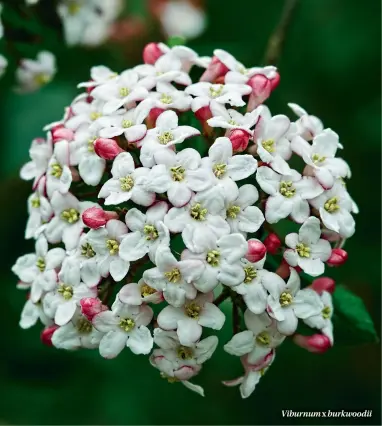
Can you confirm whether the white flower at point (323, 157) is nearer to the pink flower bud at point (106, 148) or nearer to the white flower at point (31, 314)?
the pink flower bud at point (106, 148)

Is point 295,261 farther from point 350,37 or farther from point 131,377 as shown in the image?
point 350,37

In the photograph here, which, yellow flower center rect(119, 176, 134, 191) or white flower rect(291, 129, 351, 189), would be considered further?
white flower rect(291, 129, 351, 189)

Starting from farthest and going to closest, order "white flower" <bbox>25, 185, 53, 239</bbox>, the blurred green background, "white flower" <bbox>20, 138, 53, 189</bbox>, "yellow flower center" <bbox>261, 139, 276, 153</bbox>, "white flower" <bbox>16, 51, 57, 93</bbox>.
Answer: the blurred green background, "white flower" <bbox>16, 51, 57, 93</bbox>, "white flower" <bbox>20, 138, 53, 189</bbox>, "white flower" <bbox>25, 185, 53, 239</bbox>, "yellow flower center" <bbox>261, 139, 276, 153</bbox>

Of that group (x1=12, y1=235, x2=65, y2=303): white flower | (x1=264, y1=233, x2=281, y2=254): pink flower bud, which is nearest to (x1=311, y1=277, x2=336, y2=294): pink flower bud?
(x1=264, y1=233, x2=281, y2=254): pink flower bud

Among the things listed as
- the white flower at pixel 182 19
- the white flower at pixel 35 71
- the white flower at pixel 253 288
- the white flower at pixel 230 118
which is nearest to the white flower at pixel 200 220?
the white flower at pixel 253 288

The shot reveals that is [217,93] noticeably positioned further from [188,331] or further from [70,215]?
[188,331]

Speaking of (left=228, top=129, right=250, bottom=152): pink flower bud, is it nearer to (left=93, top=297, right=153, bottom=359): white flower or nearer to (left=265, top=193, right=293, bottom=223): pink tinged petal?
(left=265, top=193, right=293, bottom=223): pink tinged petal
